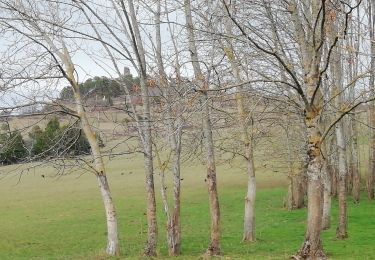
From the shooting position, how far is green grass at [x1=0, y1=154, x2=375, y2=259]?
18.4 metres

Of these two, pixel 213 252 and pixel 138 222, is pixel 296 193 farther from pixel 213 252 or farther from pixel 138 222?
pixel 213 252

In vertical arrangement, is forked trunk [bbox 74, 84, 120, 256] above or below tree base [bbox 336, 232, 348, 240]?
above

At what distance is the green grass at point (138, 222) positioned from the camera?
18.4m

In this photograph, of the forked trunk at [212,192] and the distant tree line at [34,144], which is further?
the distant tree line at [34,144]

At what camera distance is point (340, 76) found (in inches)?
776

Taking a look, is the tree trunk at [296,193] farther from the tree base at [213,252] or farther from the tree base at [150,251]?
the tree base at [213,252]

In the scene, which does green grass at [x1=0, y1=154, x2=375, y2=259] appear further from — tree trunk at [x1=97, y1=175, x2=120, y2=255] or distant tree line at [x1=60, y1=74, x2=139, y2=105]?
distant tree line at [x1=60, y1=74, x2=139, y2=105]

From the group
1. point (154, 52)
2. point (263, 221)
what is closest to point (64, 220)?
point (263, 221)

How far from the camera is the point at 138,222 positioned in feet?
92.2

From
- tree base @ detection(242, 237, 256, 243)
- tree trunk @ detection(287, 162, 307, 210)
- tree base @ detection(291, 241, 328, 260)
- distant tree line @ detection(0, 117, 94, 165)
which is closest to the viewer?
tree base @ detection(291, 241, 328, 260)

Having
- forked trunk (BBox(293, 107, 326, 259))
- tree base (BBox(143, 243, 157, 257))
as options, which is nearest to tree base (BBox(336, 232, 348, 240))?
tree base (BBox(143, 243, 157, 257))

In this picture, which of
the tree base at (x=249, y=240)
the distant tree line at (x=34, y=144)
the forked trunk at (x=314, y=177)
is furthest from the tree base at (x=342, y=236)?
the distant tree line at (x=34, y=144)

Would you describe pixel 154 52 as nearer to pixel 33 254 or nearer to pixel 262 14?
pixel 262 14

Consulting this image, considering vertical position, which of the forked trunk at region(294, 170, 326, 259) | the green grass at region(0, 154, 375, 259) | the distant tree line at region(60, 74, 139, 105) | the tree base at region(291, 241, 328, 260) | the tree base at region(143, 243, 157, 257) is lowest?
Answer: the green grass at region(0, 154, 375, 259)
